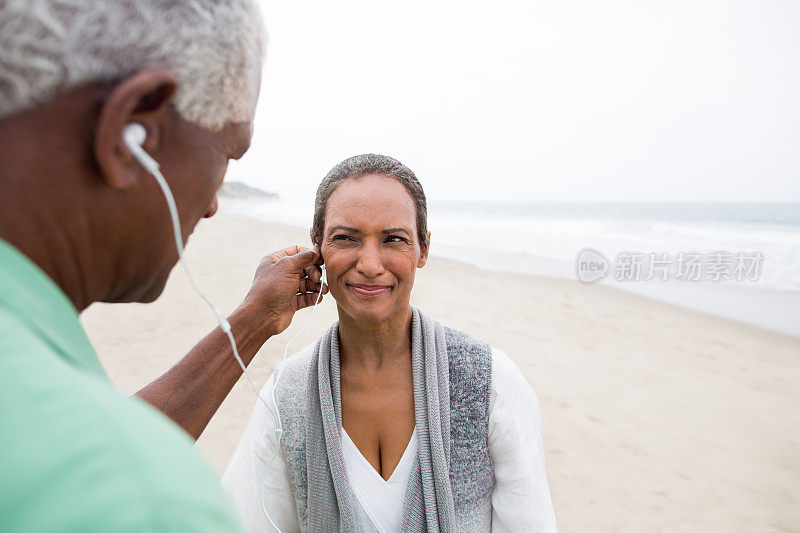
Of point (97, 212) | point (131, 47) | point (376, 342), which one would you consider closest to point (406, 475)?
point (376, 342)

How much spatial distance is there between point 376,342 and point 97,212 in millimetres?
1512

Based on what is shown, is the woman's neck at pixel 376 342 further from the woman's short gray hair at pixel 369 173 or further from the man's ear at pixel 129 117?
the man's ear at pixel 129 117

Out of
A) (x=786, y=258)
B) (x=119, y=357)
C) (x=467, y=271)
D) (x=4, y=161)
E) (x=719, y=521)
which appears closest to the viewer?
(x=4, y=161)

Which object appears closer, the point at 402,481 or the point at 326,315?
the point at 402,481

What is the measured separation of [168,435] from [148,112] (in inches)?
19.0

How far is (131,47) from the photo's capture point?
695 mm

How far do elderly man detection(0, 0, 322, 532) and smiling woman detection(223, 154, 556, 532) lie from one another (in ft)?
3.55

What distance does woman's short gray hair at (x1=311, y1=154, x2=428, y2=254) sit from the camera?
2.07 meters

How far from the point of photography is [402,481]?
1898 millimetres

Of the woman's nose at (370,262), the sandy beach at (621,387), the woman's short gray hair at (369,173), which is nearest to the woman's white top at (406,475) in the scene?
the woman's nose at (370,262)

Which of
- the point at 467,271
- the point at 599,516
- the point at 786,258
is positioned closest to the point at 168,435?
the point at 599,516

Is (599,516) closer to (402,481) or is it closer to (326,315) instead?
(402,481)

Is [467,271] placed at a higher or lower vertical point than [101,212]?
lower

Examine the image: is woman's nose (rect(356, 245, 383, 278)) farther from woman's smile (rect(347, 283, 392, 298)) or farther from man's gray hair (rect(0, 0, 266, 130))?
man's gray hair (rect(0, 0, 266, 130))
